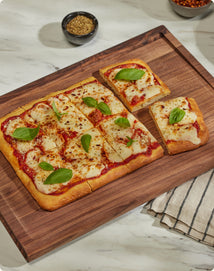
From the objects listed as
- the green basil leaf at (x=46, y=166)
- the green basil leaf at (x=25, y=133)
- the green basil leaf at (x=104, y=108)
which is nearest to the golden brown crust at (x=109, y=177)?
the green basil leaf at (x=46, y=166)

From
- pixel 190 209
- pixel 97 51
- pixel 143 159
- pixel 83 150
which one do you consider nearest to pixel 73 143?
pixel 83 150

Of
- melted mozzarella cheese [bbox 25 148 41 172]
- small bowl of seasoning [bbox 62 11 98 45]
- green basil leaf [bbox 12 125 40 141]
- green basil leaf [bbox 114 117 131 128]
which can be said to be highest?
small bowl of seasoning [bbox 62 11 98 45]

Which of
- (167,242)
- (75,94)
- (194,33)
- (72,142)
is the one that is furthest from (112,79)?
(167,242)

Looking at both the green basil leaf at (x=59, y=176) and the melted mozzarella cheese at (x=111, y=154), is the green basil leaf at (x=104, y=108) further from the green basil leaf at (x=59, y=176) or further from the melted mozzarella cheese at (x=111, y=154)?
the green basil leaf at (x=59, y=176)

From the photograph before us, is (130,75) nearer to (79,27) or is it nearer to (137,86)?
(137,86)

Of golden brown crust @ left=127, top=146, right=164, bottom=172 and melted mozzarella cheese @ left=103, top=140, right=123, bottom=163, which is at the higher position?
melted mozzarella cheese @ left=103, top=140, right=123, bottom=163

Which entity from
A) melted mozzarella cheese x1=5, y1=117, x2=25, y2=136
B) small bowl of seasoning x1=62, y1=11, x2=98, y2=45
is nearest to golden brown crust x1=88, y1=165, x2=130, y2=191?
melted mozzarella cheese x1=5, y1=117, x2=25, y2=136

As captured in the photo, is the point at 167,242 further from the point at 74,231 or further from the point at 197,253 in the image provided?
the point at 74,231

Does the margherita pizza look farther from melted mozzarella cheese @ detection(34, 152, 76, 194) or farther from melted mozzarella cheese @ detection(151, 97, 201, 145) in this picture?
melted mozzarella cheese @ detection(151, 97, 201, 145)
